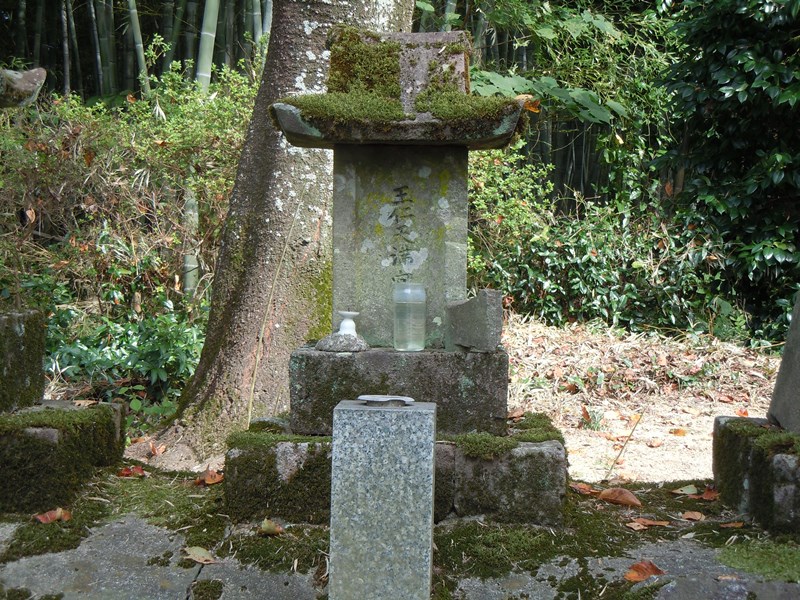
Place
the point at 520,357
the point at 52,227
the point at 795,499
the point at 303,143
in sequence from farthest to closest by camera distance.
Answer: the point at 52,227
the point at 520,357
the point at 303,143
the point at 795,499

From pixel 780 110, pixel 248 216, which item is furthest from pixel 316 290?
pixel 780 110

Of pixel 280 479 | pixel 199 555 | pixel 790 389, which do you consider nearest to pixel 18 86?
pixel 280 479

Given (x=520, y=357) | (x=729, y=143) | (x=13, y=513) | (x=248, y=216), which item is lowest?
(x=13, y=513)

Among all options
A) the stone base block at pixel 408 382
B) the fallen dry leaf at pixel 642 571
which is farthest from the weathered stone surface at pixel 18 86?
the fallen dry leaf at pixel 642 571

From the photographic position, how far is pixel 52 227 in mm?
7793

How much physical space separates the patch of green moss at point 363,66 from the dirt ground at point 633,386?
3027mm

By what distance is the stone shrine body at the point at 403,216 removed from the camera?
11.3ft

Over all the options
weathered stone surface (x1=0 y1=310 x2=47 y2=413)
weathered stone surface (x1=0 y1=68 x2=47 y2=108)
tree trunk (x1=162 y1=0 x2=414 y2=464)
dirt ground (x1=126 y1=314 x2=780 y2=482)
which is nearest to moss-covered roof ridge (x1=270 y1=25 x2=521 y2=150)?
weathered stone surface (x1=0 y1=68 x2=47 y2=108)

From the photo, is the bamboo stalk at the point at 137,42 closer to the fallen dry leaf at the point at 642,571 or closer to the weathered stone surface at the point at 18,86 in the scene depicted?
the weathered stone surface at the point at 18,86

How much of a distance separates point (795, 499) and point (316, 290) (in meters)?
2.94

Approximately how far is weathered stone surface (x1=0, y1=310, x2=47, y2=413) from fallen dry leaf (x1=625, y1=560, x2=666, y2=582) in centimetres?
284

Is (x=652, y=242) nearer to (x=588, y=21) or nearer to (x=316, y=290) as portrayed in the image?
(x=588, y=21)

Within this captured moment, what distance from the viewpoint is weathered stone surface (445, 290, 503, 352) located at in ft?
11.5

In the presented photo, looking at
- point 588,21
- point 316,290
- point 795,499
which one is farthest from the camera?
point 588,21
